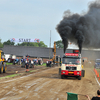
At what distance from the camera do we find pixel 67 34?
3156cm

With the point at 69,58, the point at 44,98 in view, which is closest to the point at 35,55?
the point at 69,58

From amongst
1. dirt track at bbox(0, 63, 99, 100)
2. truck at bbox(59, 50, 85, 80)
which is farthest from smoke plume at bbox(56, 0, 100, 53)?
dirt track at bbox(0, 63, 99, 100)

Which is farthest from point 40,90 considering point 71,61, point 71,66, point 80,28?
point 80,28

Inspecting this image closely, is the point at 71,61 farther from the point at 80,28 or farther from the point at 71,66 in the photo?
the point at 80,28

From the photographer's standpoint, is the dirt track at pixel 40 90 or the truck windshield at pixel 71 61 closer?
the dirt track at pixel 40 90

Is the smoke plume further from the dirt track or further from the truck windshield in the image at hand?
the dirt track

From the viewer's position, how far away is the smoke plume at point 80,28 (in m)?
31.3

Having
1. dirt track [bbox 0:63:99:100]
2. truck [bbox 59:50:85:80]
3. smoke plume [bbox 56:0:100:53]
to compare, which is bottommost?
dirt track [bbox 0:63:99:100]

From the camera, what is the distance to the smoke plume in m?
31.3

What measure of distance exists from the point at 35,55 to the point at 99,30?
55.9m

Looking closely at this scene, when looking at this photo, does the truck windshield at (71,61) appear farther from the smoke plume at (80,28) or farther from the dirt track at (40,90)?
the smoke plume at (80,28)

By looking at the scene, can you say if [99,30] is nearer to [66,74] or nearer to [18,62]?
[66,74]

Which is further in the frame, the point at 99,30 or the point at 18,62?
the point at 18,62

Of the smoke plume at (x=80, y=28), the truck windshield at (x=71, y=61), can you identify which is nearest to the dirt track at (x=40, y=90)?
the truck windshield at (x=71, y=61)
